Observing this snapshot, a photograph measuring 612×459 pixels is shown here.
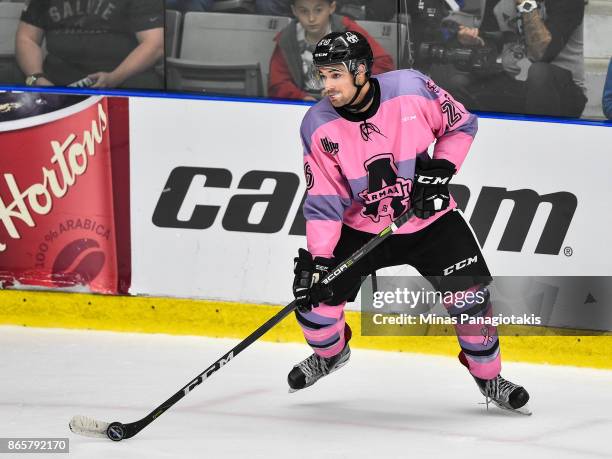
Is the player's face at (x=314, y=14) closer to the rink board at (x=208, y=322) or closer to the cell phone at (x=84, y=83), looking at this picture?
the cell phone at (x=84, y=83)

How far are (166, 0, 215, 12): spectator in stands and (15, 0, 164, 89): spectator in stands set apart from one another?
0.09 m

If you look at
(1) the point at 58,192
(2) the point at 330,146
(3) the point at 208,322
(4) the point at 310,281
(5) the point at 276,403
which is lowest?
(3) the point at 208,322

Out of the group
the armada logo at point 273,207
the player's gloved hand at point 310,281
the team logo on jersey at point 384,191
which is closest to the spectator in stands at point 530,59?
the armada logo at point 273,207

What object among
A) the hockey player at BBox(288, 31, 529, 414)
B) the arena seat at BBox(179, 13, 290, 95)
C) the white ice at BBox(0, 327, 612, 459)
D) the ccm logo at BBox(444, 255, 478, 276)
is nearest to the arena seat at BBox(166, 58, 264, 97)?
the arena seat at BBox(179, 13, 290, 95)

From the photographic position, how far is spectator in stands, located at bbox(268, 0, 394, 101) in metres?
4.93

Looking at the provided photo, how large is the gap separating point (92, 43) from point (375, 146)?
6.06 ft

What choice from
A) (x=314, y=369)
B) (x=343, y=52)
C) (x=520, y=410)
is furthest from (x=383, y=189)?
(x=520, y=410)

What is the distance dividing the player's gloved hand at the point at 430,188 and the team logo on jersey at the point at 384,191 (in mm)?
81

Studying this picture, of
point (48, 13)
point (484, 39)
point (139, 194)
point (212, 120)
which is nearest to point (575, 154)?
point (484, 39)

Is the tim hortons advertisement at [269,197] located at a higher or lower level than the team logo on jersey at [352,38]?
lower

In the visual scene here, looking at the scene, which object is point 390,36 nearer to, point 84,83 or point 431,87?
point 431,87

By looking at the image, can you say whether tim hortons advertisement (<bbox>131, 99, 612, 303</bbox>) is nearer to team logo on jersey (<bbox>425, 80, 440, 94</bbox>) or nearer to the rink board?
the rink board

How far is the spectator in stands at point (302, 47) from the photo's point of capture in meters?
4.93

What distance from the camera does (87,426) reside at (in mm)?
3559
